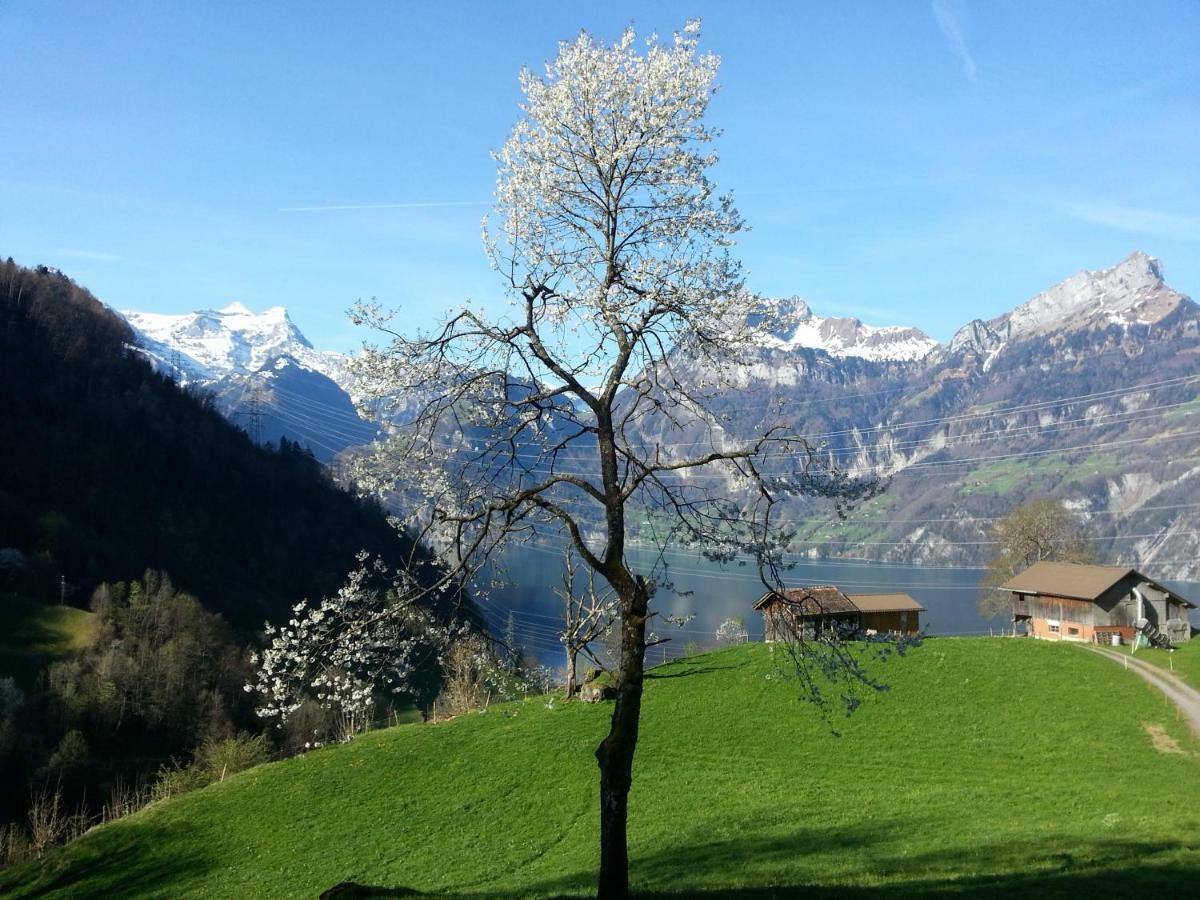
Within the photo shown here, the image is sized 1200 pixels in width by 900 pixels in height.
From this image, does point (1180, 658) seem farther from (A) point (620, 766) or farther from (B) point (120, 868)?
(B) point (120, 868)

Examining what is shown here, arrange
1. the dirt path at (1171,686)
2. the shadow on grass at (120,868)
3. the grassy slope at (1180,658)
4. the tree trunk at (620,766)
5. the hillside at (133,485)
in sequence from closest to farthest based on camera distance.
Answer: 1. the tree trunk at (620,766)
2. the shadow on grass at (120,868)
3. the dirt path at (1171,686)
4. the grassy slope at (1180,658)
5. the hillside at (133,485)

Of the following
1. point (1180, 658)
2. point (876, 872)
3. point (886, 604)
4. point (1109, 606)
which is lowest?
point (1180, 658)

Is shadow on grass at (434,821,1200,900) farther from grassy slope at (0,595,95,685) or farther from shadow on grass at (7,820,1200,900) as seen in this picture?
grassy slope at (0,595,95,685)

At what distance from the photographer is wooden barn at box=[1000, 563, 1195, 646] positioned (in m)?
57.6

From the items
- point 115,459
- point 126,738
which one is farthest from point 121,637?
point 115,459

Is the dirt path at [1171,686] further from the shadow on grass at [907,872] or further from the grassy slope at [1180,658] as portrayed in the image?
the shadow on grass at [907,872]

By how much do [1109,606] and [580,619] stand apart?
154ft

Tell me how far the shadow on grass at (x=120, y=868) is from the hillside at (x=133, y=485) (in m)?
98.1

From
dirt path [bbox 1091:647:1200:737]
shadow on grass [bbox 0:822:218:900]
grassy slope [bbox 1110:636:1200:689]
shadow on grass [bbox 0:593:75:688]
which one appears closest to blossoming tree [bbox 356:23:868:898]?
A: shadow on grass [bbox 0:822:218:900]

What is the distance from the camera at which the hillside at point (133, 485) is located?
435 feet

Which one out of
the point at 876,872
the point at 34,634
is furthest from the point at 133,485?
the point at 876,872

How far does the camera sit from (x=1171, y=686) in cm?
3897

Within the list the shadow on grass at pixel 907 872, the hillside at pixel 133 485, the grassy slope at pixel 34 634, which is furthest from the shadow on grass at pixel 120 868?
the hillside at pixel 133 485

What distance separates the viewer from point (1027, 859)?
16.4 m
